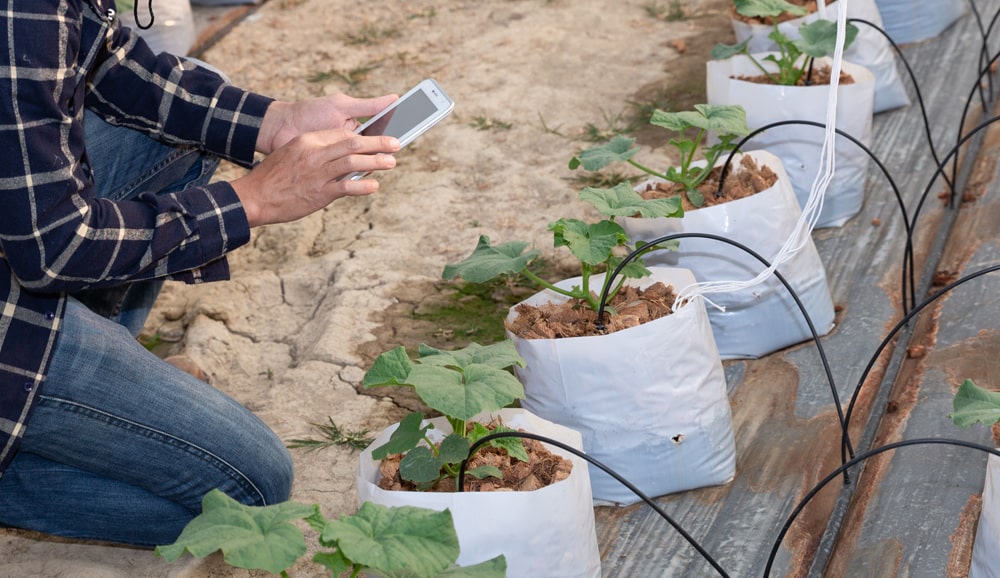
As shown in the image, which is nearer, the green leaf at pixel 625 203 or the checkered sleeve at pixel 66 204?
the checkered sleeve at pixel 66 204

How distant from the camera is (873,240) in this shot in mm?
2297

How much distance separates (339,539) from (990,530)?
0.81 m

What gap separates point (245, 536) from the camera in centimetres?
109

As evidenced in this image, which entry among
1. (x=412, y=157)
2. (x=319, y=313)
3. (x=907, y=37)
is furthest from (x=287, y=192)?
(x=907, y=37)

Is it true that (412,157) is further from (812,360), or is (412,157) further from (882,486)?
(882,486)

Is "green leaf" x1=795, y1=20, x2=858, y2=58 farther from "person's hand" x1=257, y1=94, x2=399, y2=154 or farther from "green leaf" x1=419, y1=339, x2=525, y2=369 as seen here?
"green leaf" x1=419, y1=339, x2=525, y2=369

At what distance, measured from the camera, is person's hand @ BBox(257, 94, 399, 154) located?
1.83 meters

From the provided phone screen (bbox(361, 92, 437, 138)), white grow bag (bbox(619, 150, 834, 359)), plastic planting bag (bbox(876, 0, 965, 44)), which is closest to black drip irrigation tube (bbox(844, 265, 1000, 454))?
white grow bag (bbox(619, 150, 834, 359))

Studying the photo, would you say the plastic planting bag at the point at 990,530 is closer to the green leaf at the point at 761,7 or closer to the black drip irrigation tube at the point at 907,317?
the black drip irrigation tube at the point at 907,317

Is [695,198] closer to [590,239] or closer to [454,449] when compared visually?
[590,239]

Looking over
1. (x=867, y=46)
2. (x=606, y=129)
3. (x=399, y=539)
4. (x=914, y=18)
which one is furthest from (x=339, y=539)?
(x=914, y=18)

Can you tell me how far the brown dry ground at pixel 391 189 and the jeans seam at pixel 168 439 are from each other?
14 centimetres

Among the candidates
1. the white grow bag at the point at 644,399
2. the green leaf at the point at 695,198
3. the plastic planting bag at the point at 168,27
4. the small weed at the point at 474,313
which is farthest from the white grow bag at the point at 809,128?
the plastic planting bag at the point at 168,27

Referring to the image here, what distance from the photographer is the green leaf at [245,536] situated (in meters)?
1.05
